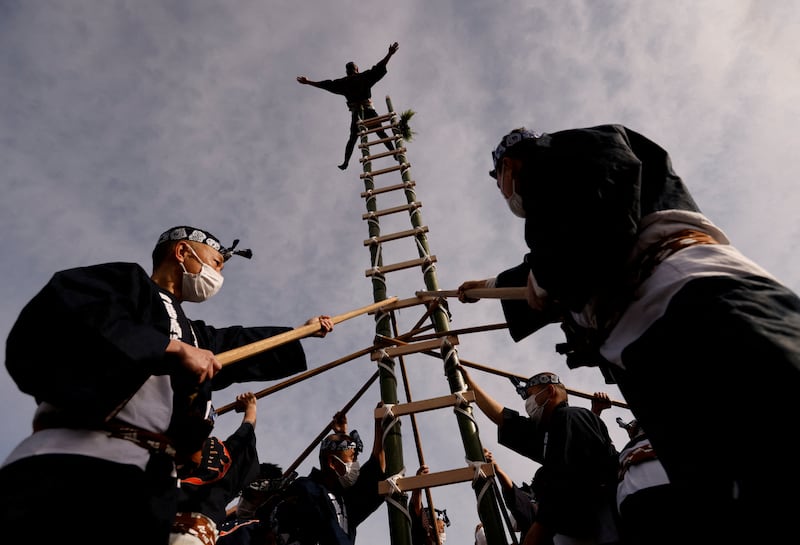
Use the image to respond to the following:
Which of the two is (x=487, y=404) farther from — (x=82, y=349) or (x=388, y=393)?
(x=82, y=349)

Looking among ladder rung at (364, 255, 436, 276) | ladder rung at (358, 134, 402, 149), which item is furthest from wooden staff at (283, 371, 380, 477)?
ladder rung at (358, 134, 402, 149)

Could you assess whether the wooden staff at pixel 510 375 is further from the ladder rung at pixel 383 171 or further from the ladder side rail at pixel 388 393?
the ladder rung at pixel 383 171

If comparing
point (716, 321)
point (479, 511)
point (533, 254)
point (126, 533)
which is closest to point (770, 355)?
point (716, 321)

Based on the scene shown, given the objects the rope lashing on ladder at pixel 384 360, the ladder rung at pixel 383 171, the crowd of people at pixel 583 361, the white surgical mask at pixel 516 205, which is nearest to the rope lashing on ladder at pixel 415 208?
the ladder rung at pixel 383 171

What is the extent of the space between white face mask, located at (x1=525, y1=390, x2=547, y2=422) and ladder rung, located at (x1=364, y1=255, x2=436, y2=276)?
1.72 m

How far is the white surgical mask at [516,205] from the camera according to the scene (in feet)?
7.32

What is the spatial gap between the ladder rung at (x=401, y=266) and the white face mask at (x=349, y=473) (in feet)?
5.95

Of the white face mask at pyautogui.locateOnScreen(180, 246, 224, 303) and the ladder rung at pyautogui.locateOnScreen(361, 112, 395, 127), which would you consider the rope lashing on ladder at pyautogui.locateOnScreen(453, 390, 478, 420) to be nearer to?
the white face mask at pyautogui.locateOnScreen(180, 246, 224, 303)

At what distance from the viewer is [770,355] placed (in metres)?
1.10

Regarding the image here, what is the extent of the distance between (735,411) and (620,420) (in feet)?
11.8

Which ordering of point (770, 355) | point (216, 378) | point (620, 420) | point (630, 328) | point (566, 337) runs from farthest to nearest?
1. point (620, 420)
2. point (216, 378)
3. point (566, 337)
4. point (630, 328)
5. point (770, 355)

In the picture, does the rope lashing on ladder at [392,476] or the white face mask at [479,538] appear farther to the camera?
the white face mask at [479,538]

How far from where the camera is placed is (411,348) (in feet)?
13.6

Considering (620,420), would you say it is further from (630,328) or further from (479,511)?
(630,328)
